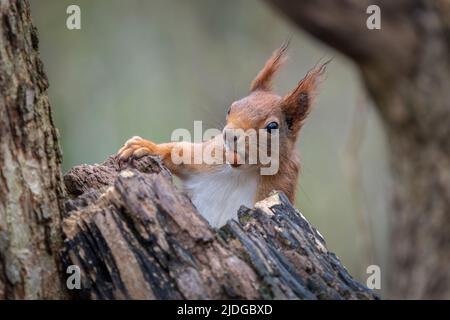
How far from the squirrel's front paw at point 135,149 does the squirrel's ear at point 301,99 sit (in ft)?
2.14

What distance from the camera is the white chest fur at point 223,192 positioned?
3105mm

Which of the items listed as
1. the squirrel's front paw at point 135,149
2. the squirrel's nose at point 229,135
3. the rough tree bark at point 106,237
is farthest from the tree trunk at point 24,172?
the squirrel's nose at point 229,135

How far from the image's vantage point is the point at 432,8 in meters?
3.14

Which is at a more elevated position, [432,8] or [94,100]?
[432,8]

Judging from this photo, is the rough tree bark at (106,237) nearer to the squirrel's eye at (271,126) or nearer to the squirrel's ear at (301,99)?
the squirrel's eye at (271,126)

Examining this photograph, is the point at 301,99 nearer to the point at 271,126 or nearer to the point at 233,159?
the point at 271,126

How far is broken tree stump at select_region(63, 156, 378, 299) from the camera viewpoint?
1.87 meters

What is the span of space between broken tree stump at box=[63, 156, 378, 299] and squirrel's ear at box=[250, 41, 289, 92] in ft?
4.69

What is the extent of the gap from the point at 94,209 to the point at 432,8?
6.05 ft

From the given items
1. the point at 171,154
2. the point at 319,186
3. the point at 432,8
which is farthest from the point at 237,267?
the point at 319,186

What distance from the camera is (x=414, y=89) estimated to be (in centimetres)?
315

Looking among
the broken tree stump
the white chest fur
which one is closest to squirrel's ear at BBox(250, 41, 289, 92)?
the white chest fur

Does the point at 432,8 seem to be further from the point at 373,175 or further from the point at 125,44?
the point at 373,175

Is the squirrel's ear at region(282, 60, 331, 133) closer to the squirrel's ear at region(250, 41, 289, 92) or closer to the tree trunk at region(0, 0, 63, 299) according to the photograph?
the squirrel's ear at region(250, 41, 289, 92)
